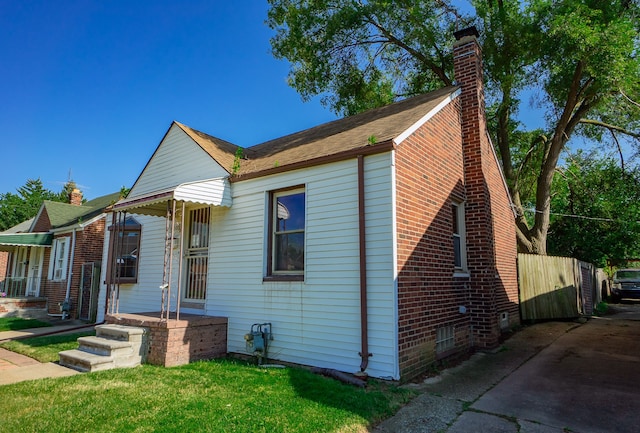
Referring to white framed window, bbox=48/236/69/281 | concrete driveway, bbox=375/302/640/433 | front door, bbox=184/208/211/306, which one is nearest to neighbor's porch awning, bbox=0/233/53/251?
white framed window, bbox=48/236/69/281

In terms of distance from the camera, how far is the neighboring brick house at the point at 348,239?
5898mm

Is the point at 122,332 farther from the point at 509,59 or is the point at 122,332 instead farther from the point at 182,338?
the point at 509,59

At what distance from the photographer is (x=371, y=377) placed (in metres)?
5.57

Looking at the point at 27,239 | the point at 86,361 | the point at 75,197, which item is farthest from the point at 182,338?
the point at 75,197

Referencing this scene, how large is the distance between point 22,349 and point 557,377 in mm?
10410

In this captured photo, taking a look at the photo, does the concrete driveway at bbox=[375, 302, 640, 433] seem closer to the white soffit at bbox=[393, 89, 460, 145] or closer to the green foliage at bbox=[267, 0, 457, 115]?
the white soffit at bbox=[393, 89, 460, 145]

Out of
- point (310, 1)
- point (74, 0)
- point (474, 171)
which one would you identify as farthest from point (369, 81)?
point (74, 0)

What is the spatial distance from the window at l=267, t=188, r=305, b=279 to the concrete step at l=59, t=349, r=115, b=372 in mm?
3100

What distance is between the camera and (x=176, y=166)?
10.0m

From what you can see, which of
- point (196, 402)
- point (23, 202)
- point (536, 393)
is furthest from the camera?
point (23, 202)

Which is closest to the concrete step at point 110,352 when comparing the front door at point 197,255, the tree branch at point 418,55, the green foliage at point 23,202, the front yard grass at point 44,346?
the front yard grass at point 44,346

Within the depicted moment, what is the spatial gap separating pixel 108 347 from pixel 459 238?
7.33 metres

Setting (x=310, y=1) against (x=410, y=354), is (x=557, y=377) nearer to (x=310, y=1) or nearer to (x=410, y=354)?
(x=410, y=354)

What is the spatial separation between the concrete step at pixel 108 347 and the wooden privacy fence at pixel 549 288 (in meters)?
10.5
